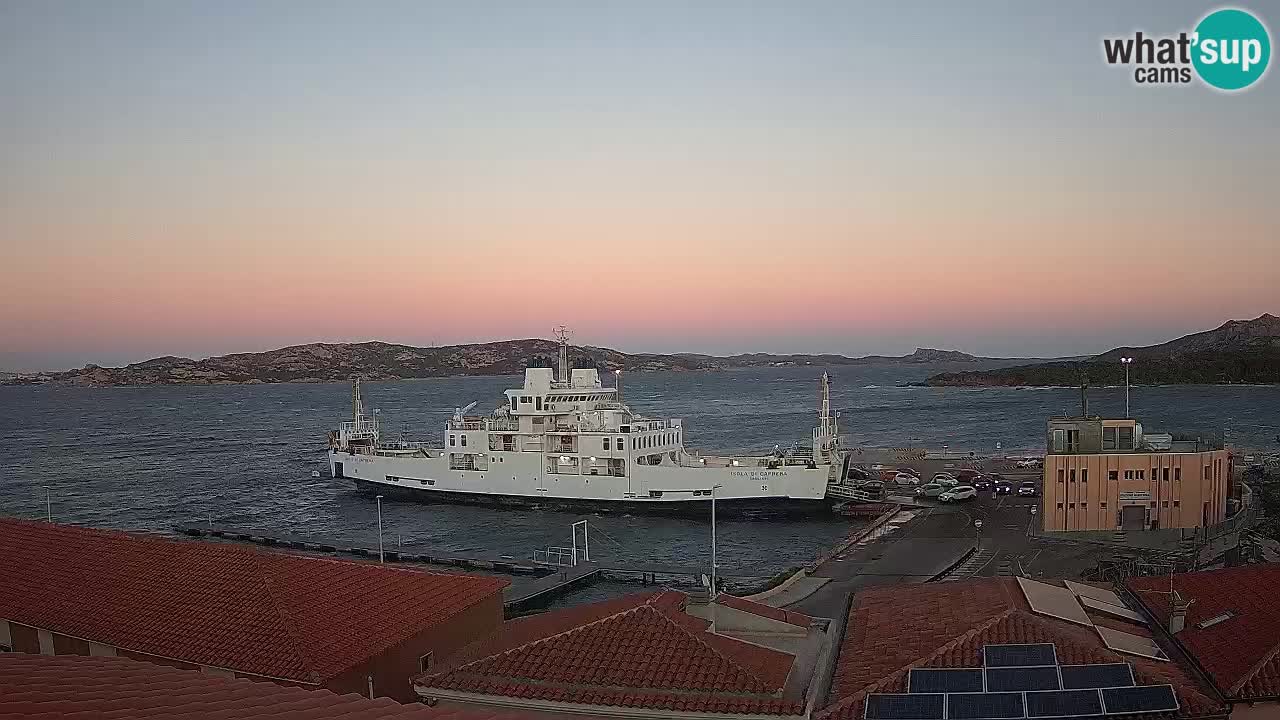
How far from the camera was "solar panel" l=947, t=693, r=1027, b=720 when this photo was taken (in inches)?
325

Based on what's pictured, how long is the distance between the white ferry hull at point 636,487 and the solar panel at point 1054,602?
2756 centimetres

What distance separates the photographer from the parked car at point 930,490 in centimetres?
4100

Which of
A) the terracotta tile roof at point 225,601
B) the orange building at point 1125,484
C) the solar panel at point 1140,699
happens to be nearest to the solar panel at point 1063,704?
the solar panel at point 1140,699

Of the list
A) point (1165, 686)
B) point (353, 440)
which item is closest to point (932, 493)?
point (353, 440)

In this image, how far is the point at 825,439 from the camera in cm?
4138

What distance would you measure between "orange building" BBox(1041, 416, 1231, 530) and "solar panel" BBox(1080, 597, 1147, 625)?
52.5ft

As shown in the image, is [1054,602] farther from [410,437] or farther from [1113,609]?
[410,437]

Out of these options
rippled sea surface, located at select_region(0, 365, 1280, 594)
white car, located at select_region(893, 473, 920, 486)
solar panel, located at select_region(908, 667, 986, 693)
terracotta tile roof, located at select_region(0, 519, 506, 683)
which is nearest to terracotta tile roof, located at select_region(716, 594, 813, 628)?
terracotta tile roof, located at select_region(0, 519, 506, 683)

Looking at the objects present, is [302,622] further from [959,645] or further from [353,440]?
[353,440]

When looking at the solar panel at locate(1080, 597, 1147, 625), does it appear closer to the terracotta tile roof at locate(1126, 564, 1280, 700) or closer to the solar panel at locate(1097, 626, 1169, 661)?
A: the terracotta tile roof at locate(1126, 564, 1280, 700)

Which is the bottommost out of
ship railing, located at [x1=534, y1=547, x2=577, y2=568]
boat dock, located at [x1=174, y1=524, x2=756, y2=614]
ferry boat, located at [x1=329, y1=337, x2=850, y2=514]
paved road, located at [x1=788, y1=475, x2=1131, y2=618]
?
ship railing, located at [x1=534, y1=547, x2=577, y2=568]

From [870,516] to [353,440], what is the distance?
28.6 metres

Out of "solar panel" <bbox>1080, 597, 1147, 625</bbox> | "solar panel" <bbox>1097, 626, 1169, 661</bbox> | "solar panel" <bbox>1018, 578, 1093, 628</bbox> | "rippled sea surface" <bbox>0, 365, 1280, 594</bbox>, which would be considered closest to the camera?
"solar panel" <bbox>1097, 626, 1169, 661</bbox>

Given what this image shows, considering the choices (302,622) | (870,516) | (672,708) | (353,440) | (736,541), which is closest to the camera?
(672,708)
